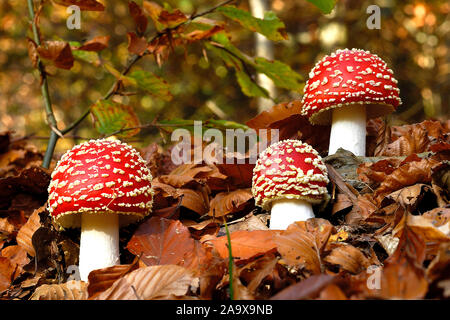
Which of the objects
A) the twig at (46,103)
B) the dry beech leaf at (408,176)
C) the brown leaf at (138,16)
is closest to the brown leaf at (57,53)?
the twig at (46,103)

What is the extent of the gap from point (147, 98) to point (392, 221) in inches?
328

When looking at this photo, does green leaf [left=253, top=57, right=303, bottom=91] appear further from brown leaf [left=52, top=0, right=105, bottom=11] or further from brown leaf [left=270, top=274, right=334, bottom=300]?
brown leaf [left=270, top=274, right=334, bottom=300]

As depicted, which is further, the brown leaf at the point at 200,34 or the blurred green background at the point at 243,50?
the blurred green background at the point at 243,50

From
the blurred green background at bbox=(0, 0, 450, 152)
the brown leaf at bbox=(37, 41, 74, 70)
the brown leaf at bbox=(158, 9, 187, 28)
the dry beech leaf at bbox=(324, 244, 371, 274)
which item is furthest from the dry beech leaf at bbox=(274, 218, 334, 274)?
the blurred green background at bbox=(0, 0, 450, 152)

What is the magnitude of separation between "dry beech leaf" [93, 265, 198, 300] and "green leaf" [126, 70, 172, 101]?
1679 millimetres

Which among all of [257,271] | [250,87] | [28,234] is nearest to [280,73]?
[250,87]

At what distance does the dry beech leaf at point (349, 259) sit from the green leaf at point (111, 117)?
1.78 meters

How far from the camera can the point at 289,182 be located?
6.12 ft

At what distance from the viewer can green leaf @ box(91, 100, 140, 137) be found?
9.32 feet

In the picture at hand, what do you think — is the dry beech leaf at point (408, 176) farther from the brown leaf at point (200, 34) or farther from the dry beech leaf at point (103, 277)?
the brown leaf at point (200, 34)

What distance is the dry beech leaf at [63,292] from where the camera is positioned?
5.19 ft

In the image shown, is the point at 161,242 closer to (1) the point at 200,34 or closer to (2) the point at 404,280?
(2) the point at 404,280

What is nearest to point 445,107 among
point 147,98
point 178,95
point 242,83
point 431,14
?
point 431,14

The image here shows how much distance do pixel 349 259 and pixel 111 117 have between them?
2.05m
